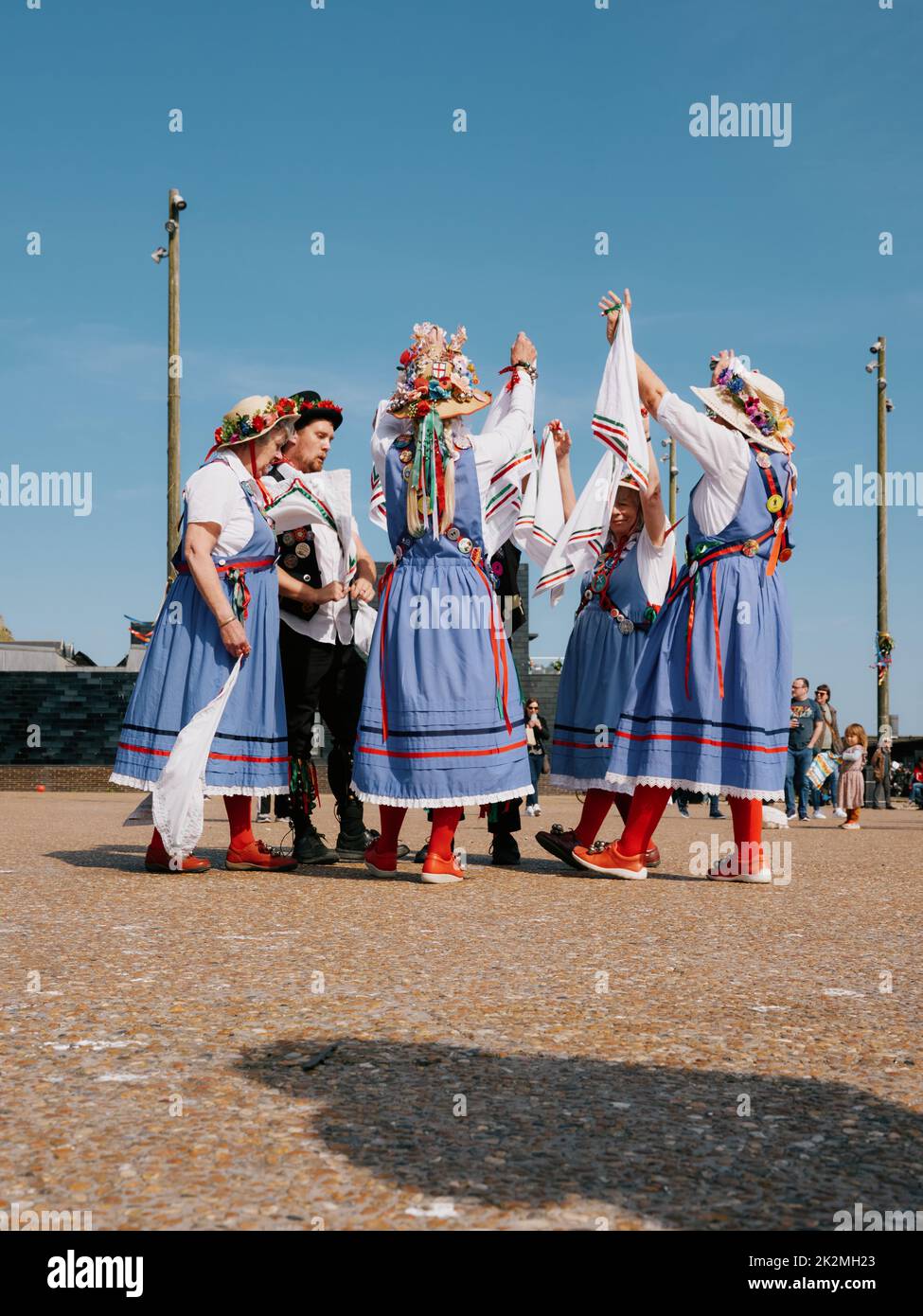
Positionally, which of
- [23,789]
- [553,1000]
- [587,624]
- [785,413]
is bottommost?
[23,789]

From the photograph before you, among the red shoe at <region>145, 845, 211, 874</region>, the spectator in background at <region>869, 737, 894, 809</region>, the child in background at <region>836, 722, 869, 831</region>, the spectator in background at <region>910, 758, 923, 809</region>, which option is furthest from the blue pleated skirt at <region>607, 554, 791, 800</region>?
the spectator in background at <region>910, 758, 923, 809</region>

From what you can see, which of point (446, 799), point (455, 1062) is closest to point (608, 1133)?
point (455, 1062)

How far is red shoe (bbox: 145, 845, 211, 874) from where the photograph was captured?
6047mm

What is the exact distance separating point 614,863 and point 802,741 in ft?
30.7

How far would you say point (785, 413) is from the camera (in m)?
6.18

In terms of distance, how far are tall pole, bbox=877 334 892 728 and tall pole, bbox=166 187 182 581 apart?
14.3m

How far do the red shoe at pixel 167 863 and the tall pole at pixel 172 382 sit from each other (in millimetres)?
12841

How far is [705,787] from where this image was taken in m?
5.80

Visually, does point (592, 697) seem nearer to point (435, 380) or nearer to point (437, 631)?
point (437, 631)

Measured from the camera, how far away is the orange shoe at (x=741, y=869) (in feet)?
20.1

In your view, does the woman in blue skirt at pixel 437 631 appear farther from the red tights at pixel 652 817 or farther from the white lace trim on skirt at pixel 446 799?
the red tights at pixel 652 817
